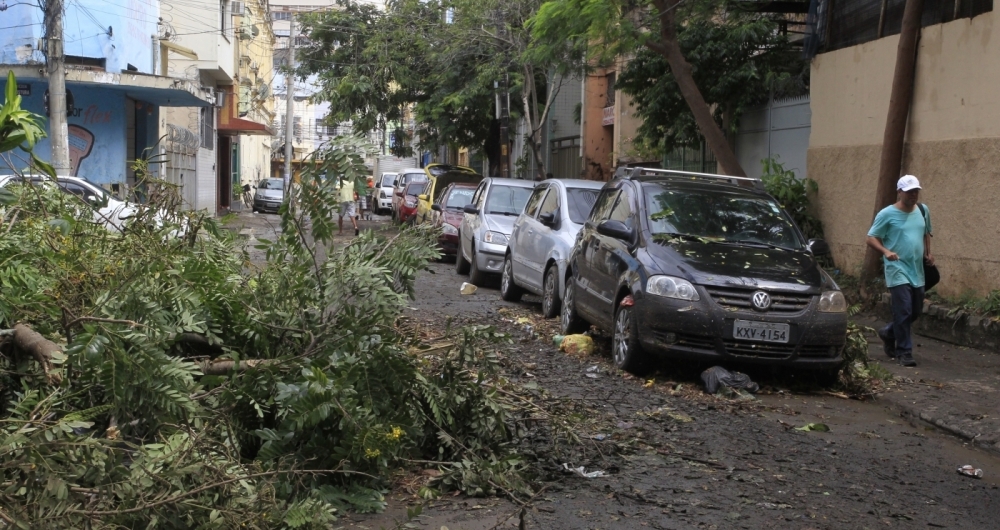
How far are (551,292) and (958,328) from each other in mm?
4359

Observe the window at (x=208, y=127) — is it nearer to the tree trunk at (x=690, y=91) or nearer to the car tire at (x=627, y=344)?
the tree trunk at (x=690, y=91)

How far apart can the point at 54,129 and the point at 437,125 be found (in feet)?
47.6

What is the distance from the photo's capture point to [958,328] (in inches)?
422

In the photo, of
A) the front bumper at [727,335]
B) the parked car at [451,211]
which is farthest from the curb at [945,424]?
the parked car at [451,211]

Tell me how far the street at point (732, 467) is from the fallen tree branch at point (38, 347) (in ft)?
4.67

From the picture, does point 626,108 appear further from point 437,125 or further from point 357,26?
point 357,26

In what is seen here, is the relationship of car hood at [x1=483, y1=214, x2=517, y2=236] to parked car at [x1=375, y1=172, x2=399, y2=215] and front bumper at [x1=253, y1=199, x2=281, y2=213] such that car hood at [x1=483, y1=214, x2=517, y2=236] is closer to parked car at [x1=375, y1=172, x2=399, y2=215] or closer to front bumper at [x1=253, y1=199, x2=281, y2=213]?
front bumper at [x1=253, y1=199, x2=281, y2=213]

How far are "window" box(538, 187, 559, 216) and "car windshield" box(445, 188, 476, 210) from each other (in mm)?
6885

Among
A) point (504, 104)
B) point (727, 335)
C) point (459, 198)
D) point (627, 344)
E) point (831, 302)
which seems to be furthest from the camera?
point (504, 104)

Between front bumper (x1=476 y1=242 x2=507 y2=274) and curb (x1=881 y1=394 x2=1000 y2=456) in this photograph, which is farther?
front bumper (x1=476 y1=242 x2=507 y2=274)

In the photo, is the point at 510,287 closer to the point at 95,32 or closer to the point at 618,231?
the point at 618,231

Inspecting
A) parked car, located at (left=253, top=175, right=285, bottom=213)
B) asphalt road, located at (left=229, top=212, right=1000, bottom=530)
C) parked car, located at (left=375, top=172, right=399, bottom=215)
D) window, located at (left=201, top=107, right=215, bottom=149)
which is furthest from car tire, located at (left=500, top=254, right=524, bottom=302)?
parked car, located at (left=375, top=172, right=399, bottom=215)

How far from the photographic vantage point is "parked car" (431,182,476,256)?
18.5 meters

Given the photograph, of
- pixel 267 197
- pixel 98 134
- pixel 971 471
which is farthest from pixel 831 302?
pixel 267 197
